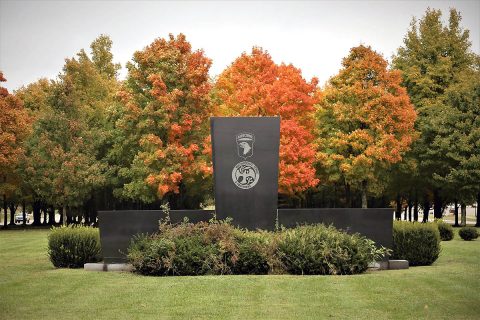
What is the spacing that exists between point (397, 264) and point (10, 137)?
4203 cm

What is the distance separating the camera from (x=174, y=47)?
54625 millimetres

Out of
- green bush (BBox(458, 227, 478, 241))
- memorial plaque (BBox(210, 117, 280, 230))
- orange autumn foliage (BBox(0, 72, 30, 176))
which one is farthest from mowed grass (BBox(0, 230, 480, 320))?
orange autumn foliage (BBox(0, 72, 30, 176))

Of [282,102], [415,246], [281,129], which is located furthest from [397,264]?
[282,102]

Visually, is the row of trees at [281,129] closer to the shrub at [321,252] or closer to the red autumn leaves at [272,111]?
the red autumn leaves at [272,111]

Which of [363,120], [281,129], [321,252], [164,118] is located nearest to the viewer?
[321,252]

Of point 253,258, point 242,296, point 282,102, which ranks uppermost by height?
point 282,102

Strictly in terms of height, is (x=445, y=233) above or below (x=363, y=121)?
below

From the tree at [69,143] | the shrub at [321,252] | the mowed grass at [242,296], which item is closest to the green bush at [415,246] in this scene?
the mowed grass at [242,296]

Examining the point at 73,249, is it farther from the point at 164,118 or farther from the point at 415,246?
the point at 164,118

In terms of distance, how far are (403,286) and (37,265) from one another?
12625 millimetres

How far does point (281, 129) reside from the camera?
167 feet

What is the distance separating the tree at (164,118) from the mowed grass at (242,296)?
31.2 m

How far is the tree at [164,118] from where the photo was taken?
51.7 metres

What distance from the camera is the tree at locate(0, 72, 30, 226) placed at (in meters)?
57.8
